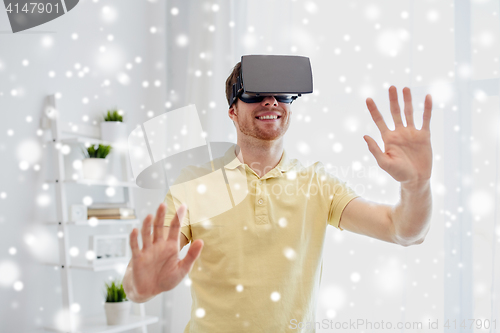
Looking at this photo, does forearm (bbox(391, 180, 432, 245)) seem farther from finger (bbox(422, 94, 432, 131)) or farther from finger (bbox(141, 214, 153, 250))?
finger (bbox(141, 214, 153, 250))

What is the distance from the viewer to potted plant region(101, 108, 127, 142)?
1.98 meters

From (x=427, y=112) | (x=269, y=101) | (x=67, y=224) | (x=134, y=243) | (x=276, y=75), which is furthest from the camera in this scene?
(x=67, y=224)

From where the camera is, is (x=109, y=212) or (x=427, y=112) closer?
(x=427, y=112)

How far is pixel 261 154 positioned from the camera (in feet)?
4.42

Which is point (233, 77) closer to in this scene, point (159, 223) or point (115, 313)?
point (159, 223)

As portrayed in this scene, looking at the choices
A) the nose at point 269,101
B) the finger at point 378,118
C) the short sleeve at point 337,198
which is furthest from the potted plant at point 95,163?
the finger at point 378,118

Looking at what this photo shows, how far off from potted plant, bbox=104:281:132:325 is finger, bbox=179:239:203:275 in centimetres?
115

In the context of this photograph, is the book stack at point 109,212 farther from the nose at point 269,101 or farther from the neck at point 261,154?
the nose at point 269,101

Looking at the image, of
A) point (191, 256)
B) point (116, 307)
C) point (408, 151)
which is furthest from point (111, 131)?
point (408, 151)

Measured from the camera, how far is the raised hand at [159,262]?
824 millimetres

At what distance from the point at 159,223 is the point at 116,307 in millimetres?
1190

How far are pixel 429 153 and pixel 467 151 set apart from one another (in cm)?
63

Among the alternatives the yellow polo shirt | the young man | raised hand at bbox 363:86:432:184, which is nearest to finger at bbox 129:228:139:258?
the young man

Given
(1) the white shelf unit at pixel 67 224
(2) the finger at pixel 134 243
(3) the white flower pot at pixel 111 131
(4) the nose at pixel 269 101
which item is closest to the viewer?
(2) the finger at pixel 134 243
